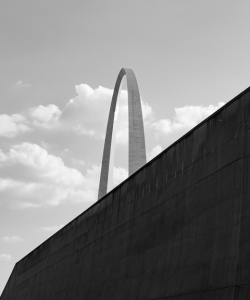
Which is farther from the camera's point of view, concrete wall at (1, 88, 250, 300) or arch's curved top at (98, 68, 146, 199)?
arch's curved top at (98, 68, 146, 199)

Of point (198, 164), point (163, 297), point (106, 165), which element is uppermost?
point (106, 165)

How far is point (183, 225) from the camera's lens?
13.6 meters

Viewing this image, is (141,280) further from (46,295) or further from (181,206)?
(46,295)

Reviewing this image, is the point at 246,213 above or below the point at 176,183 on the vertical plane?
below

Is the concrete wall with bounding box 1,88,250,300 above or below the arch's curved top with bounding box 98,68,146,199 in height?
below

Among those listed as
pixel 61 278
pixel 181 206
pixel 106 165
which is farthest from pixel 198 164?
pixel 106 165

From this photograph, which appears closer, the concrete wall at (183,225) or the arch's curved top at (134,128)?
the concrete wall at (183,225)

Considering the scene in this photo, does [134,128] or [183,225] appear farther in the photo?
[134,128]

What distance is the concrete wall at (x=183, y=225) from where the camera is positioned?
36.5 feet

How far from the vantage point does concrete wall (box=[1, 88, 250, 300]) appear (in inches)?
438

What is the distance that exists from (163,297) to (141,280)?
6.65 ft

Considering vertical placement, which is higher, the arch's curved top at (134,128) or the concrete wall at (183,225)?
the arch's curved top at (134,128)

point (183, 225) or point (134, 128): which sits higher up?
point (134, 128)

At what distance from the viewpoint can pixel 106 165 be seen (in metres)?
45.3
